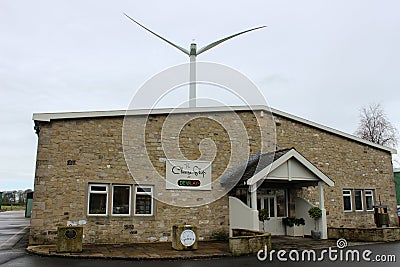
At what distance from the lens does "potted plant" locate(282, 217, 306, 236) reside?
17.1 m

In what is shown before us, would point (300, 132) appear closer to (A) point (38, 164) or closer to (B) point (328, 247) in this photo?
(B) point (328, 247)

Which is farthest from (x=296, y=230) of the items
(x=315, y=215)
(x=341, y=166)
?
(x=341, y=166)

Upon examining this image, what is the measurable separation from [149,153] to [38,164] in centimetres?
415

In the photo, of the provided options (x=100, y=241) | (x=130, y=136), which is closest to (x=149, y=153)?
(x=130, y=136)

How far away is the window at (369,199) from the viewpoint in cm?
2014

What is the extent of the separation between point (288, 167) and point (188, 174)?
13.4ft

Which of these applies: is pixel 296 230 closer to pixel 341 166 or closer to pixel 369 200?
pixel 341 166

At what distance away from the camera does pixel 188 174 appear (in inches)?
Result: 646

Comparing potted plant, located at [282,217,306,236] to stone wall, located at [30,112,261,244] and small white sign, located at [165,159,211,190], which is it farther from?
small white sign, located at [165,159,211,190]

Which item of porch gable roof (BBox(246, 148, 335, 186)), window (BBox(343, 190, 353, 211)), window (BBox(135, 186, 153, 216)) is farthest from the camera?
window (BBox(343, 190, 353, 211))

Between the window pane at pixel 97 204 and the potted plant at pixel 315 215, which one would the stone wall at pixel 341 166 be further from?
the window pane at pixel 97 204

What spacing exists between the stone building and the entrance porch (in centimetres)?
4

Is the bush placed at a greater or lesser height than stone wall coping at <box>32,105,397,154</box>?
lesser

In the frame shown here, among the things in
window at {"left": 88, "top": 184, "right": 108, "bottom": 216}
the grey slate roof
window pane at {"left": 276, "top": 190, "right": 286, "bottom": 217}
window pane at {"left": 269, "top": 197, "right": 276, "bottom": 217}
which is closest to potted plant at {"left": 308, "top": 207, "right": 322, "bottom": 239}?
window pane at {"left": 276, "top": 190, "right": 286, "bottom": 217}
